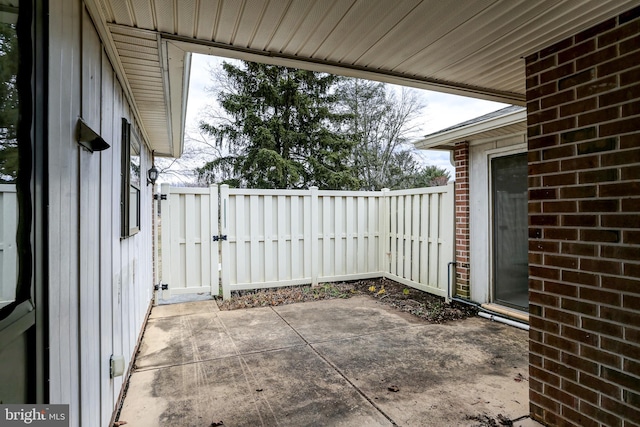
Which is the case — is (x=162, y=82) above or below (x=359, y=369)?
above

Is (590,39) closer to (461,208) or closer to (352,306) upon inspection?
(461,208)

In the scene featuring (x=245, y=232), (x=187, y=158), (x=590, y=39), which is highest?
(x=187, y=158)

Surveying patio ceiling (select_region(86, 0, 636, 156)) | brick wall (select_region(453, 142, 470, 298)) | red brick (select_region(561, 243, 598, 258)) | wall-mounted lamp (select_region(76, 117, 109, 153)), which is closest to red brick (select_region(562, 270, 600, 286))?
red brick (select_region(561, 243, 598, 258))

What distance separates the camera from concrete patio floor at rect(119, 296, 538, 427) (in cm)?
232

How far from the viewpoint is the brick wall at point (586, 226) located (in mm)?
1744

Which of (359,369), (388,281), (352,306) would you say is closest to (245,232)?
(352,306)

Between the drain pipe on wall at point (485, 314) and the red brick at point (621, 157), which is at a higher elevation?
the red brick at point (621, 157)

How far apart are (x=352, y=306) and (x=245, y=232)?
203 centimetres

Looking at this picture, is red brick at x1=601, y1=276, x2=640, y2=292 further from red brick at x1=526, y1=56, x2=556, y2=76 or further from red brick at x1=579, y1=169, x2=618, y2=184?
red brick at x1=526, y1=56, x2=556, y2=76

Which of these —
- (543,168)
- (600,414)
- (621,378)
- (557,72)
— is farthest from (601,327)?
(557,72)

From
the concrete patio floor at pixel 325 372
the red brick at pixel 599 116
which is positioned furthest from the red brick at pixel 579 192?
the concrete patio floor at pixel 325 372

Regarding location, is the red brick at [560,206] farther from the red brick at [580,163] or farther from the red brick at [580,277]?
the red brick at [580,277]

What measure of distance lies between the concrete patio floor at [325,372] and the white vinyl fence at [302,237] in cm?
104

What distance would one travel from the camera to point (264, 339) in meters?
3.70
